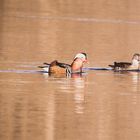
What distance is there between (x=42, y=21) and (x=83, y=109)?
18.5 m

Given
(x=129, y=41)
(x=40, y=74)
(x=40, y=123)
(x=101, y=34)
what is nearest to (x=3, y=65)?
(x=40, y=74)

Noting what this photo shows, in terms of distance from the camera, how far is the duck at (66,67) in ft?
46.6

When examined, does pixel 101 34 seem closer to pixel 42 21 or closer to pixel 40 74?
pixel 42 21

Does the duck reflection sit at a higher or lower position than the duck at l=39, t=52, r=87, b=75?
lower

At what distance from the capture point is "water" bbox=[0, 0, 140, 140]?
31.0 feet

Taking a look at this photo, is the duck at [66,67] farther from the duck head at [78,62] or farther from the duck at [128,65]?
the duck at [128,65]

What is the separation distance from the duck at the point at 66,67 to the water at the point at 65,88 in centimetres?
16

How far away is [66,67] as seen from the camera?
1428 cm

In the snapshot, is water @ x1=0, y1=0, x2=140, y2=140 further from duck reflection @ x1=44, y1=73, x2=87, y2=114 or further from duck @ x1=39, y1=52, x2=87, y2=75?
duck @ x1=39, y1=52, x2=87, y2=75

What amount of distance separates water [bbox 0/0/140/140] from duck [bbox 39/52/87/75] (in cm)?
16

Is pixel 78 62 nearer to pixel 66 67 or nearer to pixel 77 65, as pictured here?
pixel 77 65

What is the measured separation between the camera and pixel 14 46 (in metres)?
19.0

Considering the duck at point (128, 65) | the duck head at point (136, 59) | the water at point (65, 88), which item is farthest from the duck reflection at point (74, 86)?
the duck head at point (136, 59)

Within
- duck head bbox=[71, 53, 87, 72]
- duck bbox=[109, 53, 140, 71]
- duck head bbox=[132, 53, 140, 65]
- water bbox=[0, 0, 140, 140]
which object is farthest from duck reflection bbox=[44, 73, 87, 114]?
duck head bbox=[132, 53, 140, 65]
